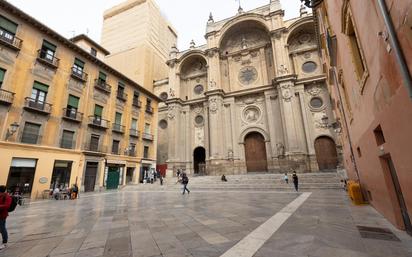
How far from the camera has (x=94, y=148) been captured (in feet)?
58.7

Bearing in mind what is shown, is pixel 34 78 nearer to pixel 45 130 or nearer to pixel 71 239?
pixel 45 130

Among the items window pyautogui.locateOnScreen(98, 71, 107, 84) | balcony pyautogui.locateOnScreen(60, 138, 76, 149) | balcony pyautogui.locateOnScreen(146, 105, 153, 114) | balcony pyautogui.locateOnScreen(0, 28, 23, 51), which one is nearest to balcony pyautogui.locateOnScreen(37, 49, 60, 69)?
balcony pyautogui.locateOnScreen(0, 28, 23, 51)

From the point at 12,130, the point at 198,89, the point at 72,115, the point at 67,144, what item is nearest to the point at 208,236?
the point at 12,130

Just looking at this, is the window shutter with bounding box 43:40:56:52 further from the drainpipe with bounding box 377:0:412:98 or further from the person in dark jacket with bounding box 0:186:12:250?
the drainpipe with bounding box 377:0:412:98

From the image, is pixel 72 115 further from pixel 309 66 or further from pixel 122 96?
pixel 309 66

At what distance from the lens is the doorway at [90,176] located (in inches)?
674

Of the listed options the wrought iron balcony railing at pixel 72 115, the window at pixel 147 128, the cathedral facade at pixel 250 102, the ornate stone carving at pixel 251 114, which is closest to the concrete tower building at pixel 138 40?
the cathedral facade at pixel 250 102

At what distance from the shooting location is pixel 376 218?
5367 millimetres

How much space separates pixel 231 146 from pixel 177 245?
20.5 meters

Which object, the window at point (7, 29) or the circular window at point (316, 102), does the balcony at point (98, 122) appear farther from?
the circular window at point (316, 102)

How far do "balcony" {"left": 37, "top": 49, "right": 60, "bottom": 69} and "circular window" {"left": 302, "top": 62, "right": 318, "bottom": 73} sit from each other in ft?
82.0

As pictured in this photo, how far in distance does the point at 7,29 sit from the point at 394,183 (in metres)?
21.4

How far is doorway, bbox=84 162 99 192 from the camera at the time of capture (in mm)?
17125

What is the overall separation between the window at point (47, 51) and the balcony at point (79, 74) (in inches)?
67.4
